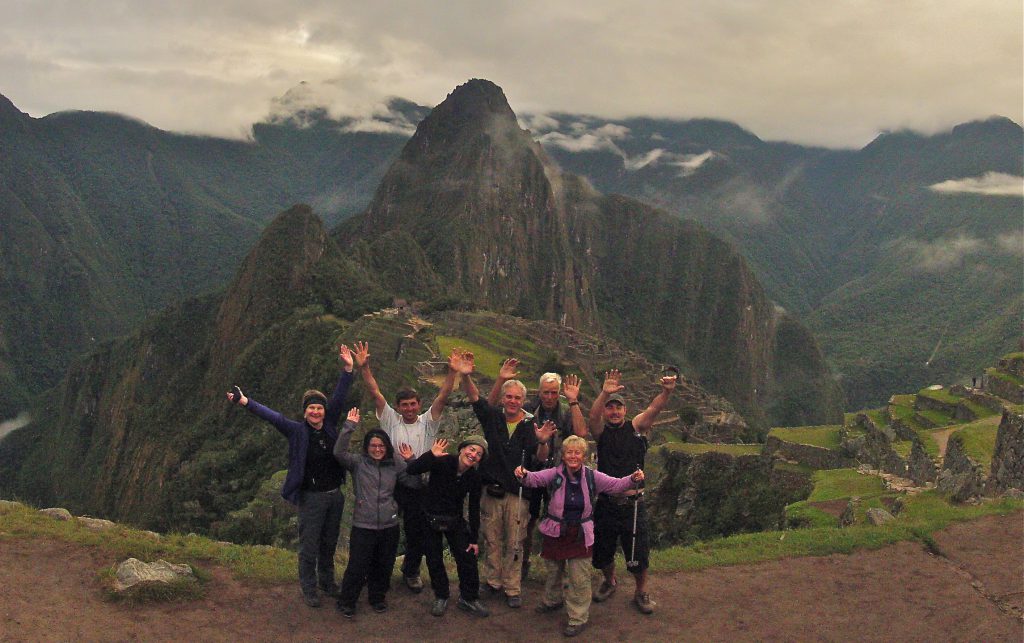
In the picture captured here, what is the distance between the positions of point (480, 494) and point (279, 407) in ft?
164

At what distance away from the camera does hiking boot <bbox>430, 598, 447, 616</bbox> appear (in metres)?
8.43

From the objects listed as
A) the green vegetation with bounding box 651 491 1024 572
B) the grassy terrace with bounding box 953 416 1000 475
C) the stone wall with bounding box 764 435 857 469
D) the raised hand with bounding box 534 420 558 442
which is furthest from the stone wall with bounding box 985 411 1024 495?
the raised hand with bounding box 534 420 558 442

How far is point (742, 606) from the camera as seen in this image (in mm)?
9008

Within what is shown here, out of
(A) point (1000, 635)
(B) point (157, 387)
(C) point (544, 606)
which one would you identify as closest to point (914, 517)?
(A) point (1000, 635)

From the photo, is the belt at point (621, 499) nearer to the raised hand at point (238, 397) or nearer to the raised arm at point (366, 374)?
the raised arm at point (366, 374)

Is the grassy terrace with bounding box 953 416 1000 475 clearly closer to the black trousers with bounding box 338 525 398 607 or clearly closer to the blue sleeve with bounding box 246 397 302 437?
the black trousers with bounding box 338 525 398 607

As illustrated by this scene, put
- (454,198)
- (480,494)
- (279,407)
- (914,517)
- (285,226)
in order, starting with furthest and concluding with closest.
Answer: (454,198) < (285,226) < (279,407) < (914,517) < (480,494)

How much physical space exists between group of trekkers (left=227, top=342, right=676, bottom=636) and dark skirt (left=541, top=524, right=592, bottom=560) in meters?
0.01

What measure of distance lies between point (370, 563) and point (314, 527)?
0.80 metres

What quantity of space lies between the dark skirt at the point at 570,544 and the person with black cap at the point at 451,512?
1019 millimetres

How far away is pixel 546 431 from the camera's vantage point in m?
8.45

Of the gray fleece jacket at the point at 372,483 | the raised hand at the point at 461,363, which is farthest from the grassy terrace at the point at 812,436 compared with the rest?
the gray fleece jacket at the point at 372,483

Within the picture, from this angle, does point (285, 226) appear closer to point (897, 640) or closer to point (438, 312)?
point (438, 312)

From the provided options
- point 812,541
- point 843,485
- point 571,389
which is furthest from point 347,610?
point 843,485
